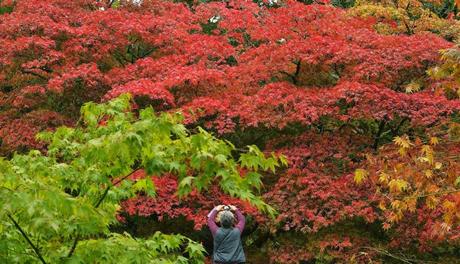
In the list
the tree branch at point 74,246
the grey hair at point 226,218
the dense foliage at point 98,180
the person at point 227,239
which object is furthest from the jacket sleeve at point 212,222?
the tree branch at point 74,246

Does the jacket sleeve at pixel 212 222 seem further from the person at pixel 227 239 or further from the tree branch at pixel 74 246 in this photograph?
the tree branch at pixel 74 246

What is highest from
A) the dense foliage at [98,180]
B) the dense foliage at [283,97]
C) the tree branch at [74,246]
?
the dense foliage at [98,180]

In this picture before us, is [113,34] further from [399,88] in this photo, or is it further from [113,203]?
[113,203]

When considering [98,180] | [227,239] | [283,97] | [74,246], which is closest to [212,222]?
[227,239]

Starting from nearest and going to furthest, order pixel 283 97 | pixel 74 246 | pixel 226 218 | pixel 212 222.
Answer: pixel 74 246 < pixel 226 218 < pixel 212 222 < pixel 283 97

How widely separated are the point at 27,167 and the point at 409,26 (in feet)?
35.6

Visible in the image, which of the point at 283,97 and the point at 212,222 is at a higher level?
the point at 212,222

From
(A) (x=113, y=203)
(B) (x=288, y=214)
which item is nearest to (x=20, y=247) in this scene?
(A) (x=113, y=203)

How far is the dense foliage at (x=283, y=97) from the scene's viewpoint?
930 centimetres

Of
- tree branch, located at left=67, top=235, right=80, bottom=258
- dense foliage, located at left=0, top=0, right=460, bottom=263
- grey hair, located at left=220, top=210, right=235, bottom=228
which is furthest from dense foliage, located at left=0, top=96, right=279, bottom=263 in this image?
dense foliage, located at left=0, top=0, right=460, bottom=263

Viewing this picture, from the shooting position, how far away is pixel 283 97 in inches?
403

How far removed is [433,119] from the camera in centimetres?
911

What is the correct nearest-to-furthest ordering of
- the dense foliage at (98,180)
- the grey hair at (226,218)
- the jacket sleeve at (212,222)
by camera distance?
the dense foliage at (98,180)
the grey hair at (226,218)
the jacket sleeve at (212,222)

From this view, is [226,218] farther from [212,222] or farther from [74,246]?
[74,246]
